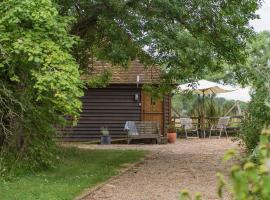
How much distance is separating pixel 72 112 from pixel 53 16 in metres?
1.85

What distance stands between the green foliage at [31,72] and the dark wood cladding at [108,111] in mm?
11097

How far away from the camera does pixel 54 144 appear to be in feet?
39.9

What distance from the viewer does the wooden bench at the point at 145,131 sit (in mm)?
21312

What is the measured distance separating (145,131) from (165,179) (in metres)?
10.7

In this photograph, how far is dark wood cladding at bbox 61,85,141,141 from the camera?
22.5 metres

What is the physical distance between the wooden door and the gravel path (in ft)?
22.1

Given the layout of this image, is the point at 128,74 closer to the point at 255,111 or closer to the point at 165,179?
the point at 255,111

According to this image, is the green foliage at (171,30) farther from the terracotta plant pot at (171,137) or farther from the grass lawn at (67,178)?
the terracotta plant pot at (171,137)

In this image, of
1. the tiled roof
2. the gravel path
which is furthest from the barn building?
the gravel path

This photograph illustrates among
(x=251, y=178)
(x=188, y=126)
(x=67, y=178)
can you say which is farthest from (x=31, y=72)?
(x=188, y=126)

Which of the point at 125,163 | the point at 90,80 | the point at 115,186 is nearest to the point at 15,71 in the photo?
the point at 115,186

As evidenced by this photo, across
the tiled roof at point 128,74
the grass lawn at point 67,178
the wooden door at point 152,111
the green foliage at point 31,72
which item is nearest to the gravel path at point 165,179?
the grass lawn at point 67,178

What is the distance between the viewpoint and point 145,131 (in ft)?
70.4

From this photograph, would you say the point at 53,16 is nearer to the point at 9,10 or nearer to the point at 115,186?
the point at 9,10
